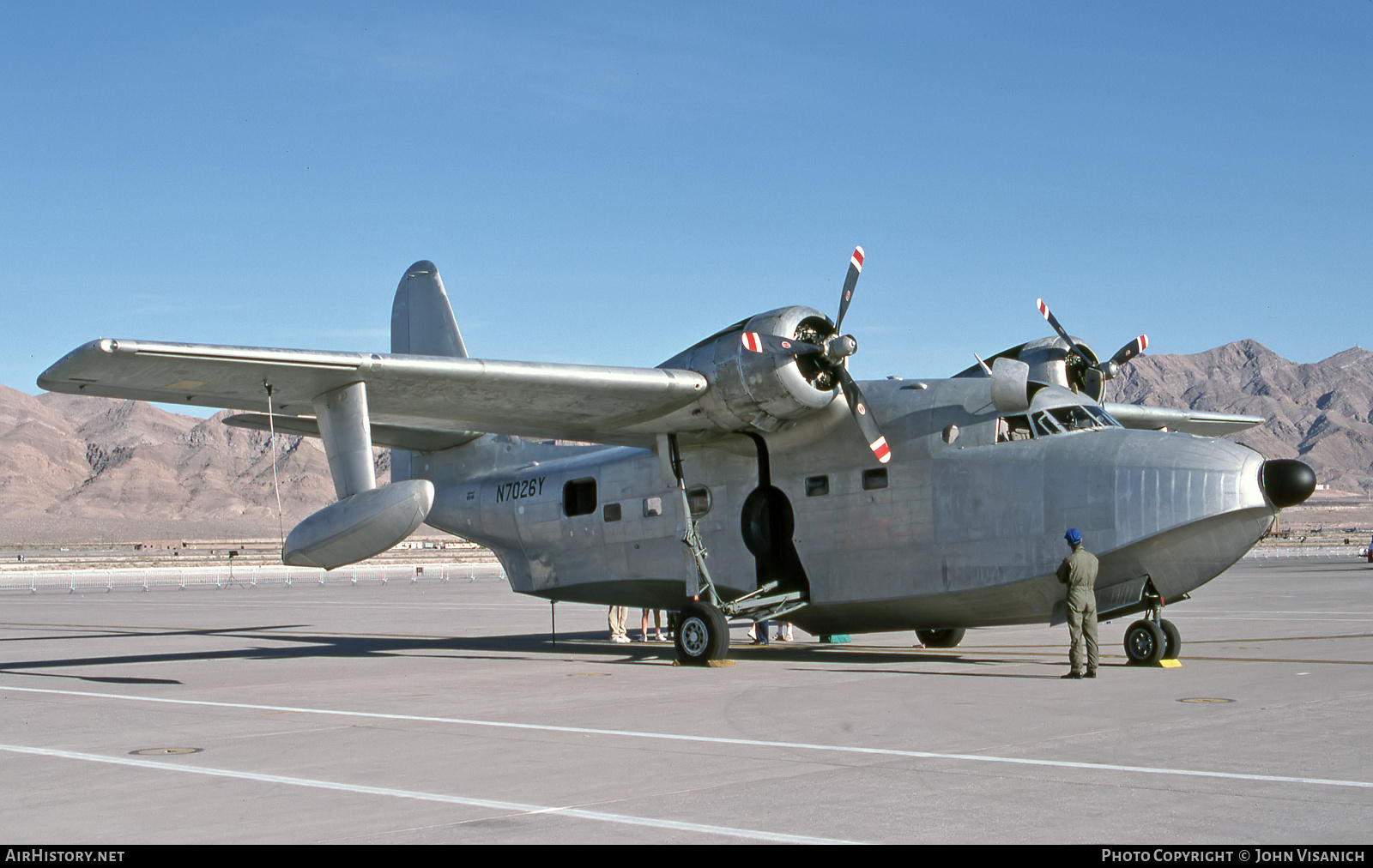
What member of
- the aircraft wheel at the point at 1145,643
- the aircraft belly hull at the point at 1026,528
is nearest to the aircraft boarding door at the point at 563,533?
the aircraft belly hull at the point at 1026,528

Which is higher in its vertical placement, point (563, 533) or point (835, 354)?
point (835, 354)

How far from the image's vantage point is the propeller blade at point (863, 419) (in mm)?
16500

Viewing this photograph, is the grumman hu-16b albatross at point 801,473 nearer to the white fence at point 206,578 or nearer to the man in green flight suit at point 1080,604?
the man in green flight suit at point 1080,604

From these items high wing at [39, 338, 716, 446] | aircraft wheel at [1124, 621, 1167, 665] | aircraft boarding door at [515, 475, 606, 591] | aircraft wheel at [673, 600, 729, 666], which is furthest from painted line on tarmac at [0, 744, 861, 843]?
aircraft boarding door at [515, 475, 606, 591]

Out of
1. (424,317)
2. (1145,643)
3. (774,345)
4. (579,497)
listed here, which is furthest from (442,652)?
(1145,643)

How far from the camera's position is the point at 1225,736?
938 cm

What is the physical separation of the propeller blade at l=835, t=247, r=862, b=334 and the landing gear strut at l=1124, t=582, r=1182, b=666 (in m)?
5.32

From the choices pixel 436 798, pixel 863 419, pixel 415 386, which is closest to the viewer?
pixel 436 798

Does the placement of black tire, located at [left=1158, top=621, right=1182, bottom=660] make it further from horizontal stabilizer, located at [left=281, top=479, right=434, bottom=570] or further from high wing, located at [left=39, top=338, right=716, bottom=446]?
horizontal stabilizer, located at [left=281, top=479, right=434, bottom=570]

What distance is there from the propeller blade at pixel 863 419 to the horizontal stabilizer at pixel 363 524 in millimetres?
Answer: 5649

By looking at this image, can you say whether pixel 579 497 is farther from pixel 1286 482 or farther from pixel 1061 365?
pixel 1286 482

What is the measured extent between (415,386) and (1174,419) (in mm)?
13391

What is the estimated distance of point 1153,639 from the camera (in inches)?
587

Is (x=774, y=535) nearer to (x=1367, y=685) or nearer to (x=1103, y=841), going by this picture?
(x=1367, y=685)
